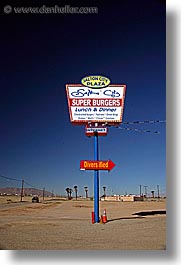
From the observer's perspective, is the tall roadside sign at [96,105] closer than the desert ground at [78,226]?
No

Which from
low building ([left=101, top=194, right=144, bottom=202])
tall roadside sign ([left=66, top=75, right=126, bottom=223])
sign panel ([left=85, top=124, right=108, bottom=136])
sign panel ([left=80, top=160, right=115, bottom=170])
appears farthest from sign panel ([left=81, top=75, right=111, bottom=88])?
low building ([left=101, top=194, right=144, bottom=202])

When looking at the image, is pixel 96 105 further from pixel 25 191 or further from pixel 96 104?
pixel 25 191

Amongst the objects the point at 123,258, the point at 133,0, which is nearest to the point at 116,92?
the point at 133,0

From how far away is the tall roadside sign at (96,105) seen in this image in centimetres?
632

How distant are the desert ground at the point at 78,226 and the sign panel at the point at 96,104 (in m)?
1.11

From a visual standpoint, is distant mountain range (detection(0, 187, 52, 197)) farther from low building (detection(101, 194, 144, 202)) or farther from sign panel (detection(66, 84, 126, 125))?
sign panel (detection(66, 84, 126, 125))

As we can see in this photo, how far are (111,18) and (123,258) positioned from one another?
2900mm

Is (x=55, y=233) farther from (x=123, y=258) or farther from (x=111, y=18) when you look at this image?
(x=111, y=18)

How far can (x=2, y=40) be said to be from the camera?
6.36m

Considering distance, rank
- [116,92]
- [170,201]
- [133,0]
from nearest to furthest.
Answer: [170,201] < [133,0] < [116,92]

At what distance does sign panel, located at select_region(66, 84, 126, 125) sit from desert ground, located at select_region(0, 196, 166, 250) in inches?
43.7

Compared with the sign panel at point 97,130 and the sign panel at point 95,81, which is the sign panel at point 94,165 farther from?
the sign panel at point 95,81

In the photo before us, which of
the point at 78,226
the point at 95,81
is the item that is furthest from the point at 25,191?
the point at 95,81

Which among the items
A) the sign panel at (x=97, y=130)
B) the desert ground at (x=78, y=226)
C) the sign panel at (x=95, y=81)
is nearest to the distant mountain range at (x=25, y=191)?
the desert ground at (x=78, y=226)
